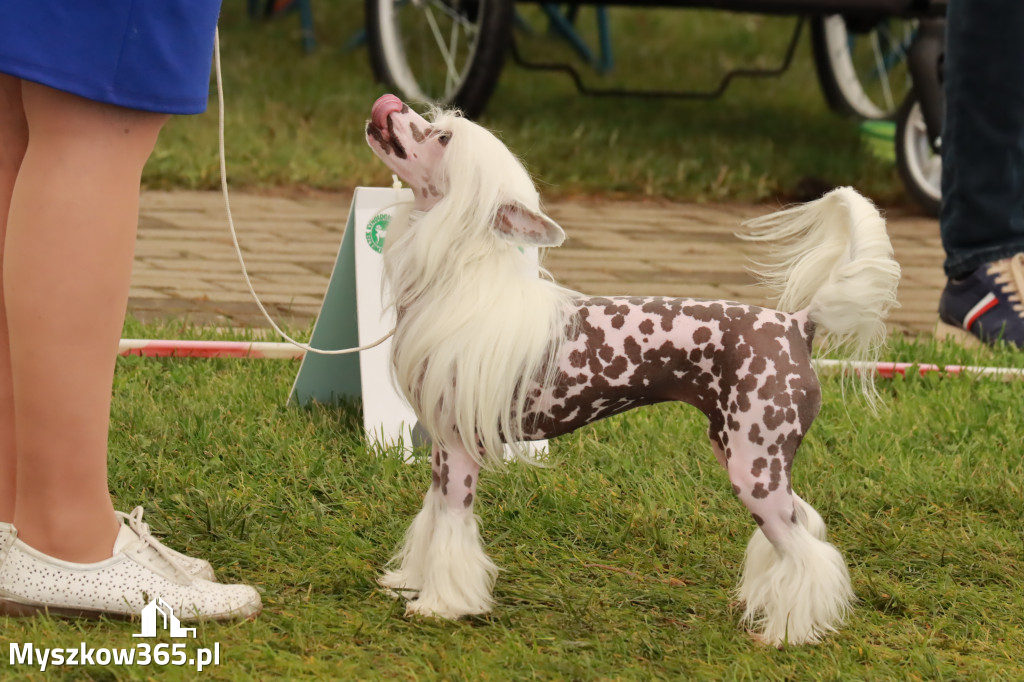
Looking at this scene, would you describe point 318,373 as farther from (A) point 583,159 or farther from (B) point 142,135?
(A) point 583,159

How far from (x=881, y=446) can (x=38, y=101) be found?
2.09 metres

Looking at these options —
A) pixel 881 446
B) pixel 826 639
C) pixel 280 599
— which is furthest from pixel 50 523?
pixel 881 446

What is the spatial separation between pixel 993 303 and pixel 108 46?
300cm

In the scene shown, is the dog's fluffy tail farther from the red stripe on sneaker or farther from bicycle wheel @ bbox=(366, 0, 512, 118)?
bicycle wheel @ bbox=(366, 0, 512, 118)

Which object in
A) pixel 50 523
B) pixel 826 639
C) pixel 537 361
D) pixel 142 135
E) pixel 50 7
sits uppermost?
pixel 50 7

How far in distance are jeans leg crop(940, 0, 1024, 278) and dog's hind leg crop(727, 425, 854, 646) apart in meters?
2.14

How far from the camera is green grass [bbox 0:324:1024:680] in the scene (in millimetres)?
2113

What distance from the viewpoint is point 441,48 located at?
6352 millimetres

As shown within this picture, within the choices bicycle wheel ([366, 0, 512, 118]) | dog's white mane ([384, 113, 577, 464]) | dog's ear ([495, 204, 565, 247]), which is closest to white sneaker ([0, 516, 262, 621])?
dog's white mane ([384, 113, 577, 464])

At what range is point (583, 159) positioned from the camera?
6355 millimetres

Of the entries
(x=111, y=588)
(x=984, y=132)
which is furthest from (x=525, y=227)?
(x=984, y=132)

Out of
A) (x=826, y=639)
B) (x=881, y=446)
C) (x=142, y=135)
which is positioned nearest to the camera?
(x=142, y=135)

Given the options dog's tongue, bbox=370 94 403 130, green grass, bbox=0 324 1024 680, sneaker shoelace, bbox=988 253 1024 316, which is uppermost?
dog's tongue, bbox=370 94 403 130

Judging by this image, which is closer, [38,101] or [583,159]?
[38,101]
